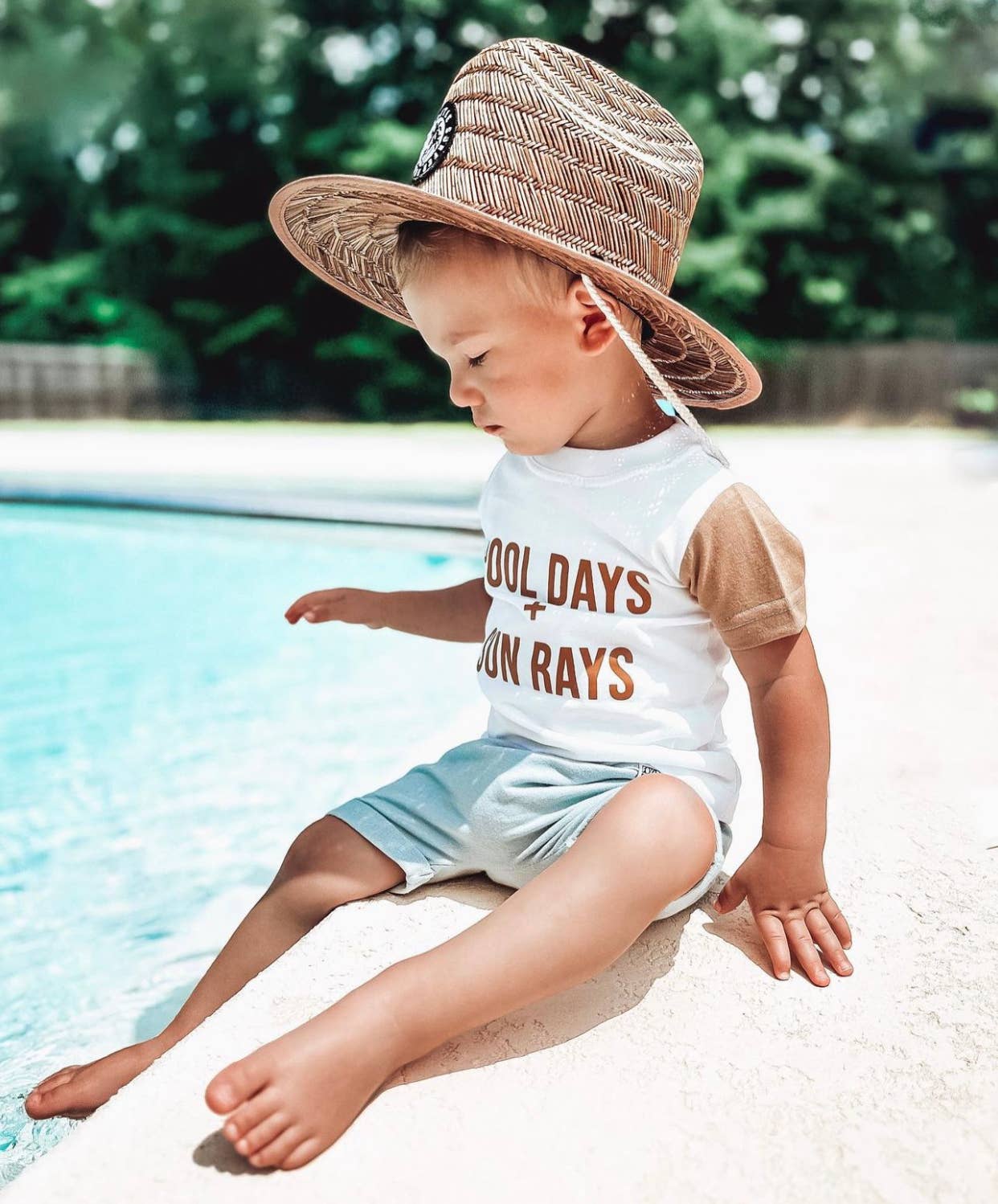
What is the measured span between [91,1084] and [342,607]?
2.49ft

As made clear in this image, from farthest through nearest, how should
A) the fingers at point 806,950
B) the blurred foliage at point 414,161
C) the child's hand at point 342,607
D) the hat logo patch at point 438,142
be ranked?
the blurred foliage at point 414,161
the child's hand at point 342,607
the hat logo patch at point 438,142
the fingers at point 806,950

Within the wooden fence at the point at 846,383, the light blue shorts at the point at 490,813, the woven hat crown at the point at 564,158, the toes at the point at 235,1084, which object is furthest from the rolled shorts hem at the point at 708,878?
the wooden fence at the point at 846,383

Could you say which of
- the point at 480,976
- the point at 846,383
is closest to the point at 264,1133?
the point at 480,976

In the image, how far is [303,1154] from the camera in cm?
113

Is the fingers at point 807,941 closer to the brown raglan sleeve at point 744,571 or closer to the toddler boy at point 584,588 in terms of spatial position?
the toddler boy at point 584,588

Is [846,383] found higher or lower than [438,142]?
lower

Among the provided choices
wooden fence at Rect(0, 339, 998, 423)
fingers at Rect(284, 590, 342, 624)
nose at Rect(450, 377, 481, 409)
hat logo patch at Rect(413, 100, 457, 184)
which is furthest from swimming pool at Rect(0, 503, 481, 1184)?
wooden fence at Rect(0, 339, 998, 423)

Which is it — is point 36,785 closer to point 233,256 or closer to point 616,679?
point 616,679

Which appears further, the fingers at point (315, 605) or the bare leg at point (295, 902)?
the fingers at point (315, 605)

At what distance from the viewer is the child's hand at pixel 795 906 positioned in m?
1.48

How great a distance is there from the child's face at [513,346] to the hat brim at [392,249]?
5 cm

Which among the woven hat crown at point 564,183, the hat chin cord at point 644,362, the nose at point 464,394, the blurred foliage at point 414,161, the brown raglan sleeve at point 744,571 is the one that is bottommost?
the blurred foliage at point 414,161

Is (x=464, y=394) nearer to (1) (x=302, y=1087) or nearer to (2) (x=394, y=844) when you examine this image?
(2) (x=394, y=844)

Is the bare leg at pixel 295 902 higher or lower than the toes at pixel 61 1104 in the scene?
higher
